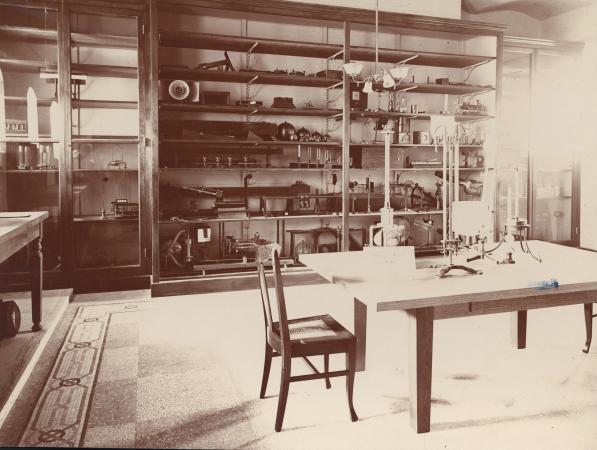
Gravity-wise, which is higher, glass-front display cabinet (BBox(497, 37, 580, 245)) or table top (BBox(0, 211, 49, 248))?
glass-front display cabinet (BBox(497, 37, 580, 245))

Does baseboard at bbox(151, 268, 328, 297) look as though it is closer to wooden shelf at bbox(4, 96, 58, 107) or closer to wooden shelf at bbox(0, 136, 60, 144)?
wooden shelf at bbox(0, 136, 60, 144)

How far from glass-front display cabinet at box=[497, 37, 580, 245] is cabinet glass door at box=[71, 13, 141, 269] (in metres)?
4.62

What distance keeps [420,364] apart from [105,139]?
404cm

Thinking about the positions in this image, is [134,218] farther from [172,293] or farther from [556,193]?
[556,193]

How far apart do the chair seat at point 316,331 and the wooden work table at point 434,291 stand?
194mm

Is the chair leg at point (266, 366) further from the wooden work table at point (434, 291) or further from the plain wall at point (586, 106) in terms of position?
the plain wall at point (586, 106)

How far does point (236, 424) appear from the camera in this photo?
100 inches

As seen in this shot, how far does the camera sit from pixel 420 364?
239 cm

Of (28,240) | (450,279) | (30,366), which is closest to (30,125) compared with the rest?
(28,240)

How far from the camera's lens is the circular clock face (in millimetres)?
5551

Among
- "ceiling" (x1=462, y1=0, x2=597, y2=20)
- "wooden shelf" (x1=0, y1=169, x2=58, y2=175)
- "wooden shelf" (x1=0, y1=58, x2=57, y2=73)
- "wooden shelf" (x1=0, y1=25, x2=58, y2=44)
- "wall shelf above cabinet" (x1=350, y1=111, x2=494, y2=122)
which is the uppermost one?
"ceiling" (x1=462, y1=0, x2=597, y2=20)

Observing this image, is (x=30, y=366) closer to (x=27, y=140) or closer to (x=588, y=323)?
(x=27, y=140)

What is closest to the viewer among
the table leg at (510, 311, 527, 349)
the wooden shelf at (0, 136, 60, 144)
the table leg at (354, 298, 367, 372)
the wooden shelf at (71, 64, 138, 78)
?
the table leg at (354, 298, 367, 372)

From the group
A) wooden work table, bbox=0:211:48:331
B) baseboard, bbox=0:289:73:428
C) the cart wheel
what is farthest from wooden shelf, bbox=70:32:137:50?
the cart wheel
